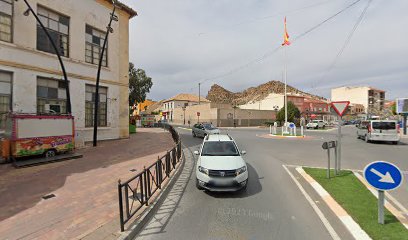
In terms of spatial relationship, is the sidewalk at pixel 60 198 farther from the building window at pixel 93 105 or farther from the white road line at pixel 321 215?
the building window at pixel 93 105

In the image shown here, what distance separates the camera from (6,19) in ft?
40.5

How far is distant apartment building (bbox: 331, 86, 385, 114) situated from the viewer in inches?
3872

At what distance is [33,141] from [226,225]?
1012 centimetres

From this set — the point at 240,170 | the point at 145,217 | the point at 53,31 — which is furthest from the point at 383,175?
the point at 53,31

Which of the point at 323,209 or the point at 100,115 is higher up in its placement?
the point at 100,115

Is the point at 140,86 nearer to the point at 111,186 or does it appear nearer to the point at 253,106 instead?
the point at 111,186

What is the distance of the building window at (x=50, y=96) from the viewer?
13984 millimetres

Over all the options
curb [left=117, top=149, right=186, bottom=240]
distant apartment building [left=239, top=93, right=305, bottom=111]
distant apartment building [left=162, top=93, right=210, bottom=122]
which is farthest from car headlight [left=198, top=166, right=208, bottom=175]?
distant apartment building [left=162, top=93, right=210, bottom=122]

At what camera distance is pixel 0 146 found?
10.1 metres

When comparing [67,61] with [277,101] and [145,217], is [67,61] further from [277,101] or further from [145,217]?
[277,101]

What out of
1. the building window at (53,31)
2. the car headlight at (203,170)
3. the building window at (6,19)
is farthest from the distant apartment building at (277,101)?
the car headlight at (203,170)

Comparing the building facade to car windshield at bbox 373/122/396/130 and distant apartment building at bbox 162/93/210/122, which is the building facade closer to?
car windshield at bbox 373/122/396/130

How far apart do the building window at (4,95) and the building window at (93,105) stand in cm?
488

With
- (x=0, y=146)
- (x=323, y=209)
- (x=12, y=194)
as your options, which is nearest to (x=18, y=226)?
(x=12, y=194)
